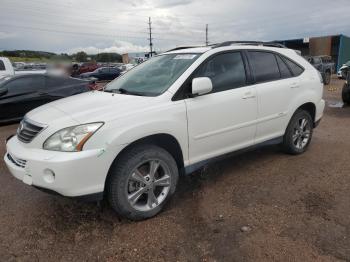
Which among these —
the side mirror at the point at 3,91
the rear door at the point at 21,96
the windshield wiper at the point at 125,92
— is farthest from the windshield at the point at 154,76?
the side mirror at the point at 3,91

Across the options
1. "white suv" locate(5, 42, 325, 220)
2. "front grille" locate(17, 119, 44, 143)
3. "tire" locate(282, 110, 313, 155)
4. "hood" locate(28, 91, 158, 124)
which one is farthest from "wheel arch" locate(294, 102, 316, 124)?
"front grille" locate(17, 119, 44, 143)

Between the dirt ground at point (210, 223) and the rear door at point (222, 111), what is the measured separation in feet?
1.80

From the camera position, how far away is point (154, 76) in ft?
13.0

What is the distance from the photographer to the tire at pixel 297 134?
490 cm

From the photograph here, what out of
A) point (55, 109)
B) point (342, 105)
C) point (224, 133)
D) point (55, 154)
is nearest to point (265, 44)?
point (224, 133)

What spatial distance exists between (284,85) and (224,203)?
194 centimetres

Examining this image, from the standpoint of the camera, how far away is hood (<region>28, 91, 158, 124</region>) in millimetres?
3047

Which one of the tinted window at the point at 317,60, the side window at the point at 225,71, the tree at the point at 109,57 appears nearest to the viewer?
the side window at the point at 225,71

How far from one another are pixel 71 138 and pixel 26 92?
19.8ft

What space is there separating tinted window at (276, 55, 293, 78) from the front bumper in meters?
2.93

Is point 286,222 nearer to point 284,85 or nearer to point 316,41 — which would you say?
point 284,85

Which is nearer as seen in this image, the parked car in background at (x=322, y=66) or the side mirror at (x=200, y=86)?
the side mirror at (x=200, y=86)

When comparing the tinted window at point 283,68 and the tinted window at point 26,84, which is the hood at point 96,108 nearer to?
the tinted window at point 283,68

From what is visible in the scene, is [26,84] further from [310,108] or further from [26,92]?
[310,108]
